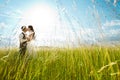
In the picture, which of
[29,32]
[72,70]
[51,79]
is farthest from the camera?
[29,32]

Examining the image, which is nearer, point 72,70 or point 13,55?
point 72,70

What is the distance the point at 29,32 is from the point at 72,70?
3.96m

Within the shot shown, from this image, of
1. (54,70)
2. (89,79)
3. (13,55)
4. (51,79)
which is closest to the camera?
(89,79)

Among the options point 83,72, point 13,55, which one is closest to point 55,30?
point 13,55

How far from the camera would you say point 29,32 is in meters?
6.70

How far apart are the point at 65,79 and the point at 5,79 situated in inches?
27.1

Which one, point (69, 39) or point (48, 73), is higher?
point (69, 39)

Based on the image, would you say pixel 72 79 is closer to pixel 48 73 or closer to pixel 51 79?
pixel 51 79

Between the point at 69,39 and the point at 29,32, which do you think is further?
the point at 29,32

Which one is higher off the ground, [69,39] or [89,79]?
[69,39]

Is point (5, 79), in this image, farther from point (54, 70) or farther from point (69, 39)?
point (69, 39)

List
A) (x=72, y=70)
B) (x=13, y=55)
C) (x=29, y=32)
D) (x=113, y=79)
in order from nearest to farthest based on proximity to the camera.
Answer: (x=113, y=79)
(x=72, y=70)
(x=13, y=55)
(x=29, y=32)

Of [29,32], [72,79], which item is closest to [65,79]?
[72,79]

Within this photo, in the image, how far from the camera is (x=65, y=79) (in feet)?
8.63
